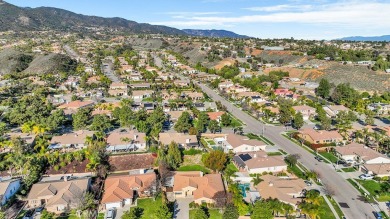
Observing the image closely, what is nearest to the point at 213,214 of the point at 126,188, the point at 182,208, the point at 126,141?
the point at 182,208

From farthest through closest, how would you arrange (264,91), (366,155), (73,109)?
(264,91) < (73,109) < (366,155)

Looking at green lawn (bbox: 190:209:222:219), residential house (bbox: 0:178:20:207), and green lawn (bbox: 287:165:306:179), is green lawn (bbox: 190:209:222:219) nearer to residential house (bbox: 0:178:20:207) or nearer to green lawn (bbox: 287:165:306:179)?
green lawn (bbox: 287:165:306:179)

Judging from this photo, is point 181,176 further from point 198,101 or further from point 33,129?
point 198,101

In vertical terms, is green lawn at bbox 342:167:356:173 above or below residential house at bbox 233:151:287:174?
below

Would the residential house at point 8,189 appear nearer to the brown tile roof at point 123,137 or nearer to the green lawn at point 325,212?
the brown tile roof at point 123,137

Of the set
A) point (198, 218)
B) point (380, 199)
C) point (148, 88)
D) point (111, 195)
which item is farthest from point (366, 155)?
point (148, 88)

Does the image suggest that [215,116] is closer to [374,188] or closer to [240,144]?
[240,144]

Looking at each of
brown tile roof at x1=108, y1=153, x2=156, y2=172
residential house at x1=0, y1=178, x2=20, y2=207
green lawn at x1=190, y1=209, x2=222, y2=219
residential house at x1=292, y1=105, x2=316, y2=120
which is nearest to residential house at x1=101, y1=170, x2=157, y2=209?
brown tile roof at x1=108, y1=153, x2=156, y2=172
